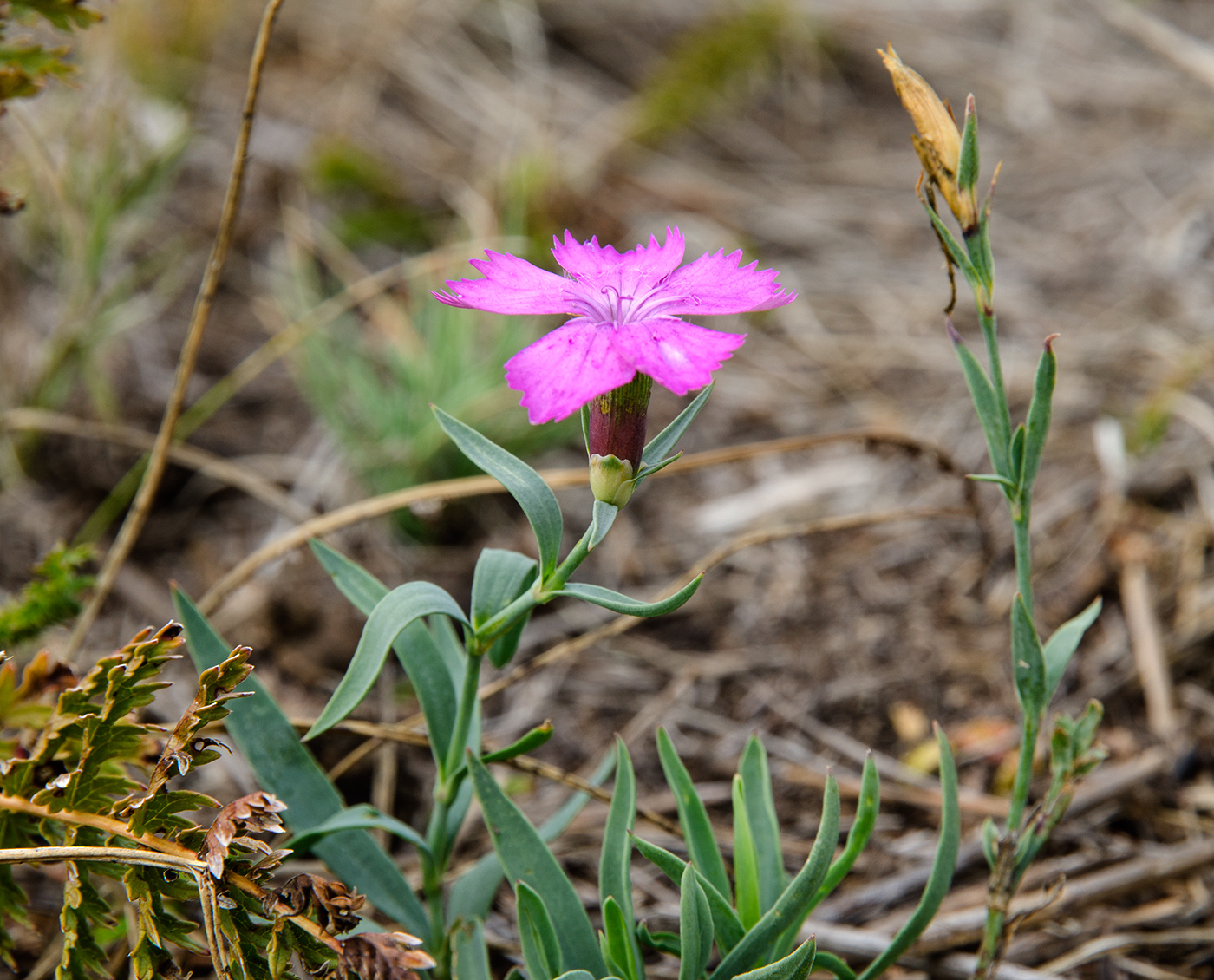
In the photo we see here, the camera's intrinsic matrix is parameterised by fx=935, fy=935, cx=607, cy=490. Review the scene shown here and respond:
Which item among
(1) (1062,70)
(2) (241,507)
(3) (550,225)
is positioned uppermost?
(1) (1062,70)

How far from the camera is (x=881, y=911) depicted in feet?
4.38

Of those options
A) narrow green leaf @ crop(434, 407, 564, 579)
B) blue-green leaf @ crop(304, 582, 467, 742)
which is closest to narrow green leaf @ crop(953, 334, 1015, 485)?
narrow green leaf @ crop(434, 407, 564, 579)

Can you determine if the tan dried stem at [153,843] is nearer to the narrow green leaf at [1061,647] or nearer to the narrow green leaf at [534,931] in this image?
the narrow green leaf at [534,931]

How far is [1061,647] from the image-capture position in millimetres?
→ 1044

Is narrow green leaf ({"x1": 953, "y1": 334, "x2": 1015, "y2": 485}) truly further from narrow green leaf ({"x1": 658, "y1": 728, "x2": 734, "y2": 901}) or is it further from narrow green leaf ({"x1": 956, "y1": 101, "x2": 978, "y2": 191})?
narrow green leaf ({"x1": 658, "y1": 728, "x2": 734, "y2": 901})

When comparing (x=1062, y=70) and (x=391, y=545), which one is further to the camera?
(x=1062, y=70)

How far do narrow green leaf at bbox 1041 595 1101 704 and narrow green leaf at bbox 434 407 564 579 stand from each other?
55 centimetres

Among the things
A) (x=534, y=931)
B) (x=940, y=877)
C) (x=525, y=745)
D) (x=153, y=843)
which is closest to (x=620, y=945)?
(x=534, y=931)

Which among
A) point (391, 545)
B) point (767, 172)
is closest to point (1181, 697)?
point (391, 545)

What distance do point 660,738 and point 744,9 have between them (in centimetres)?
371

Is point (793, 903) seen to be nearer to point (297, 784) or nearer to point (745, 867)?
point (745, 867)

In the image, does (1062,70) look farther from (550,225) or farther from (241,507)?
(241,507)

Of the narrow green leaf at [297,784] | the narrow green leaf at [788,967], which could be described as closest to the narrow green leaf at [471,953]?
the narrow green leaf at [297,784]

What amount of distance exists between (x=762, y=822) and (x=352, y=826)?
460mm
